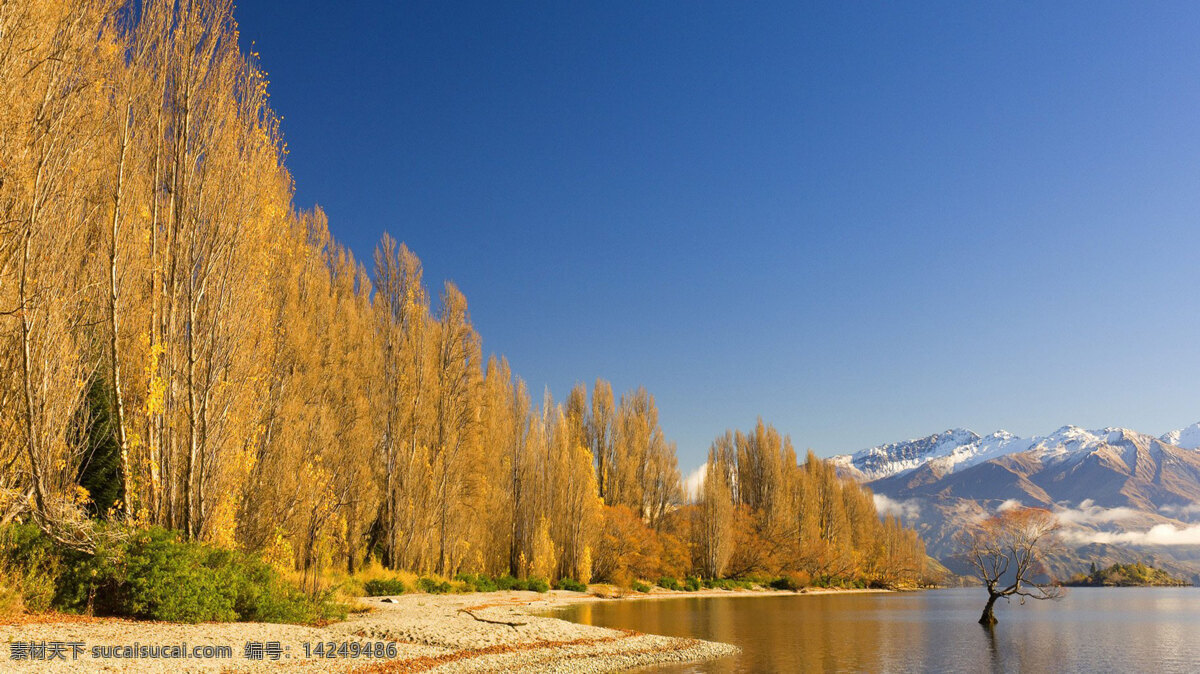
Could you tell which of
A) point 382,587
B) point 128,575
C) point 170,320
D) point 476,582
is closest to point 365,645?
point 128,575

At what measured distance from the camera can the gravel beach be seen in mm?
10391

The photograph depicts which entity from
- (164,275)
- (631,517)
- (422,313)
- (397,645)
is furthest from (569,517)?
(164,275)

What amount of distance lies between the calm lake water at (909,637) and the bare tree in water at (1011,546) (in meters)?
1.93

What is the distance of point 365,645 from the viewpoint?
49.1ft

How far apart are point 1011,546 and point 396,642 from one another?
25.0m

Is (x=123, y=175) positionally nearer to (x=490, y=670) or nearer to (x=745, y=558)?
(x=490, y=670)

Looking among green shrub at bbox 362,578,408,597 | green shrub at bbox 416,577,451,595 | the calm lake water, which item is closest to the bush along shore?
the calm lake water

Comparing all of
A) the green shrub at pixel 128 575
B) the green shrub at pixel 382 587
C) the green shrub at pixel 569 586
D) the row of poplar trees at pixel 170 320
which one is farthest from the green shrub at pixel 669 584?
the green shrub at pixel 128 575

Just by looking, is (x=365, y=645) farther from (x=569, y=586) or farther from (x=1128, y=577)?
(x=1128, y=577)

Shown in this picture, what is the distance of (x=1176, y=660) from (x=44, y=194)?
103ft

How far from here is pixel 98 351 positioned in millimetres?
16703

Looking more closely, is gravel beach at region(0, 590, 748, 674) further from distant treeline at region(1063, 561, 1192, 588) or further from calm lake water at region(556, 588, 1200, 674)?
distant treeline at region(1063, 561, 1192, 588)

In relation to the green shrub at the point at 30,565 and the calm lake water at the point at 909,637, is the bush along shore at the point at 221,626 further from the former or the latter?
the calm lake water at the point at 909,637

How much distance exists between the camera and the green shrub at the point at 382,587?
2805 cm
